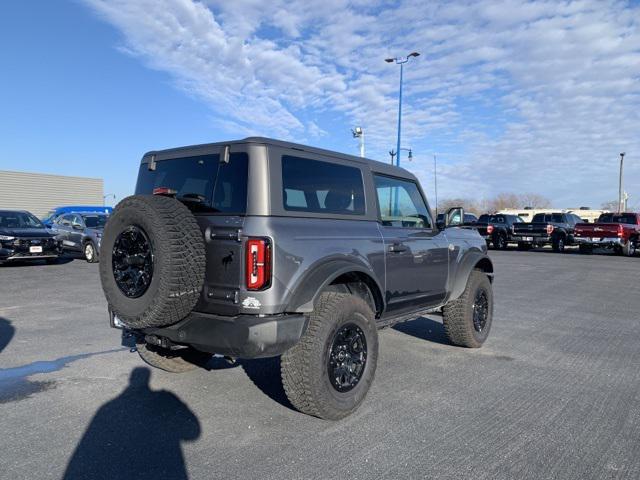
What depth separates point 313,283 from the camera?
11.5 ft

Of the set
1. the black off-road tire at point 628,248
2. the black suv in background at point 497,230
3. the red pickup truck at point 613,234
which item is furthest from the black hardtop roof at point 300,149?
the black suv in background at point 497,230

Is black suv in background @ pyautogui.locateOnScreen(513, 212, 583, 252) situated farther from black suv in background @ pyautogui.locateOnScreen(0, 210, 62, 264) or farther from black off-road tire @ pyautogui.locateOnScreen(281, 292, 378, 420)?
black off-road tire @ pyautogui.locateOnScreen(281, 292, 378, 420)

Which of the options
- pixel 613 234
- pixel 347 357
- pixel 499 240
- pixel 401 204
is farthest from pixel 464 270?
pixel 499 240

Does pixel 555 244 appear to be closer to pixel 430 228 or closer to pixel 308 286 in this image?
pixel 430 228

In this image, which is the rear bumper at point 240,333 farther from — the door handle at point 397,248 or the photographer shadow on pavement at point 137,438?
the door handle at point 397,248

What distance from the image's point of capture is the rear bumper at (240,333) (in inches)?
127

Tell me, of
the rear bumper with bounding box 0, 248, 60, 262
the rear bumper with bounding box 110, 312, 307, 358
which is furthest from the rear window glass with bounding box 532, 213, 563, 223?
Result: the rear bumper with bounding box 110, 312, 307, 358

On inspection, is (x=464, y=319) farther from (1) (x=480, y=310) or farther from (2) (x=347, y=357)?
(2) (x=347, y=357)

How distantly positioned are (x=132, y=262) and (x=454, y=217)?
3.36 m

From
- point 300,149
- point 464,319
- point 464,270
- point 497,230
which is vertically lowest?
point 464,319

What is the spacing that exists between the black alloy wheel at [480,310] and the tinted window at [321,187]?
7.88 feet

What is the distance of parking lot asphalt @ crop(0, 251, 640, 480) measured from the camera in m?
3.03

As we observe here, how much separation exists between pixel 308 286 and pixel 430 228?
2.25 m

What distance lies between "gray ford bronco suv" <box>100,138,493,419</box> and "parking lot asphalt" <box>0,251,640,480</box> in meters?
0.39
